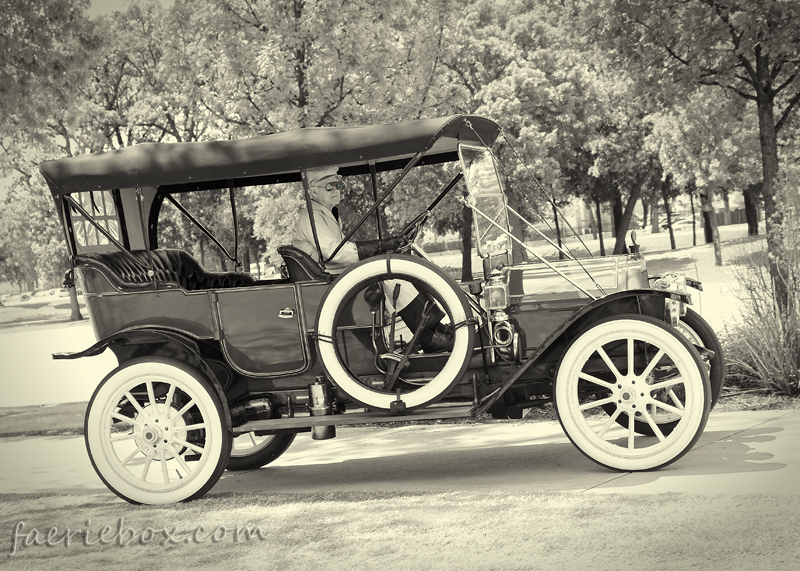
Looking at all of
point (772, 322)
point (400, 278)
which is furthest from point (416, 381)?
point (772, 322)

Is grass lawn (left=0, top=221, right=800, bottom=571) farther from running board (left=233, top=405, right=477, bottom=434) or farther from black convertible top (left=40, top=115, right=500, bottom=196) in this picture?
black convertible top (left=40, top=115, right=500, bottom=196)

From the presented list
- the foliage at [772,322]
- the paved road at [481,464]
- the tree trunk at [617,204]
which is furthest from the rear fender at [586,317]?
the tree trunk at [617,204]

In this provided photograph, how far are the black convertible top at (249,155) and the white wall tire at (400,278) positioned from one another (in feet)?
2.36

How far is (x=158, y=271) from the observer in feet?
18.9

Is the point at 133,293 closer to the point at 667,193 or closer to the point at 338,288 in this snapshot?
the point at 338,288

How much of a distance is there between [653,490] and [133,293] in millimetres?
3453

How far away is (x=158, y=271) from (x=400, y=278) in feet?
6.51

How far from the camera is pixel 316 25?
10953 millimetres

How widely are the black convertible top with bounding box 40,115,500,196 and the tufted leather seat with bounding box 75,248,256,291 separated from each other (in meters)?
0.51

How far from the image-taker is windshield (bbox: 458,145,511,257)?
17.3 feet

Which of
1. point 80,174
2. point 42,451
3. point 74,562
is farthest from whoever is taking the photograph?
point 42,451

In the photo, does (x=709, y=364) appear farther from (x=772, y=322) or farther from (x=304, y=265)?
(x=304, y=265)

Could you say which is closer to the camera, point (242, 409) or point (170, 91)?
point (242, 409)

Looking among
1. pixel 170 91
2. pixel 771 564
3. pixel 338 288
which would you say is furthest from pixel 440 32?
pixel 771 564
